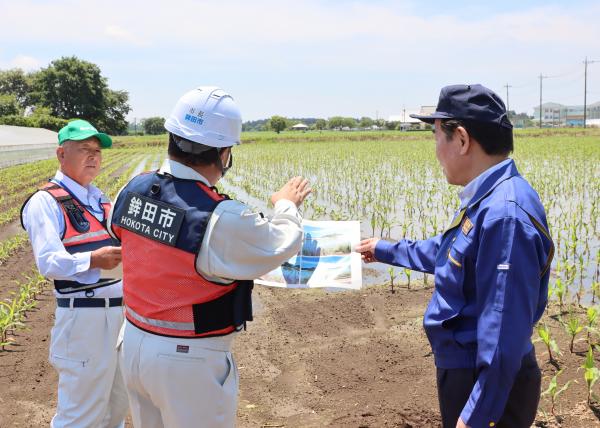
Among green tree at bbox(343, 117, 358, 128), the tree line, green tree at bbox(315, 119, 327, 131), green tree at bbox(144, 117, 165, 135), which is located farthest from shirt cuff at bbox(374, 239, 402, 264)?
green tree at bbox(343, 117, 358, 128)

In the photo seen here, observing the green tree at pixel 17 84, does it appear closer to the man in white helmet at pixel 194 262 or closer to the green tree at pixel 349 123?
the green tree at pixel 349 123

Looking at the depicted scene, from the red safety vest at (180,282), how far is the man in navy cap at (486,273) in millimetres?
700

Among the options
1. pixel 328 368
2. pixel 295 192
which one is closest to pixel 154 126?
pixel 328 368

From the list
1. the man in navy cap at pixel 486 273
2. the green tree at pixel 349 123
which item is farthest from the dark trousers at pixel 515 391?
the green tree at pixel 349 123

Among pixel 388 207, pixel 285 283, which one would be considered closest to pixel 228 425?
pixel 285 283

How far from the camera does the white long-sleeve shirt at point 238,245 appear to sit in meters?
1.83

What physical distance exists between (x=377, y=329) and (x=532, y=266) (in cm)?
346

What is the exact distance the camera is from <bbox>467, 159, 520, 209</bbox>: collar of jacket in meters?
1.79

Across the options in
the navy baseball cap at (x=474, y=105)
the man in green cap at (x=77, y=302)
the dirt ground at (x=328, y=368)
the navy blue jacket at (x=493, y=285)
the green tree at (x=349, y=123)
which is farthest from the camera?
the green tree at (x=349, y=123)

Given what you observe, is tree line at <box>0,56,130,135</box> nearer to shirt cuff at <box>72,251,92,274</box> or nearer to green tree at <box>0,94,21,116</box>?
green tree at <box>0,94,21,116</box>

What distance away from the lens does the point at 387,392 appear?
3.84 meters

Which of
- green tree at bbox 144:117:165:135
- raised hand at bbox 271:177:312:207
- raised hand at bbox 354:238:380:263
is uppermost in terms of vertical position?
green tree at bbox 144:117:165:135

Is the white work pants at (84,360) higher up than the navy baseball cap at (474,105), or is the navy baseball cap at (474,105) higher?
the navy baseball cap at (474,105)

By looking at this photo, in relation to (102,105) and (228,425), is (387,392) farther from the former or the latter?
(102,105)
